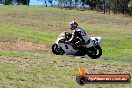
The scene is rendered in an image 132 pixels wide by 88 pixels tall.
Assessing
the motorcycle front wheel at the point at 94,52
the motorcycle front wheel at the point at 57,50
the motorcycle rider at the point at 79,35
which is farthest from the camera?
the motorcycle front wheel at the point at 57,50

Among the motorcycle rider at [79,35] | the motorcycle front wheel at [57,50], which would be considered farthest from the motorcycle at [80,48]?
the motorcycle rider at [79,35]

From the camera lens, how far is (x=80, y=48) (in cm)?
2158

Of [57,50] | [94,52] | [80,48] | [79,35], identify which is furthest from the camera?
[57,50]

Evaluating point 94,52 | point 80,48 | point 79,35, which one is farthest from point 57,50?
point 94,52

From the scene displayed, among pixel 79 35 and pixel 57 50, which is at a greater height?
pixel 79 35

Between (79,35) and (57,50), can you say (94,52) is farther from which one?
(57,50)

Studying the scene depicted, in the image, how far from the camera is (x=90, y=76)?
26.4 ft

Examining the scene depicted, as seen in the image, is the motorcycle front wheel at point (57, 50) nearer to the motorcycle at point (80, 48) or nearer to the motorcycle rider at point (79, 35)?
the motorcycle at point (80, 48)

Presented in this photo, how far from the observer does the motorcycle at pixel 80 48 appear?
2122 centimetres

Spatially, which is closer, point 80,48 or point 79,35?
point 79,35

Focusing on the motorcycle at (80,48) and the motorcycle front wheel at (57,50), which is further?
the motorcycle front wheel at (57,50)

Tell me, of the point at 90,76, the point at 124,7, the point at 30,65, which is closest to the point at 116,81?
the point at 90,76

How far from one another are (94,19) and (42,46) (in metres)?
34.3

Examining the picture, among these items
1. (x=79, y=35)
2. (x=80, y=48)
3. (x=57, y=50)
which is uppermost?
(x=79, y=35)
